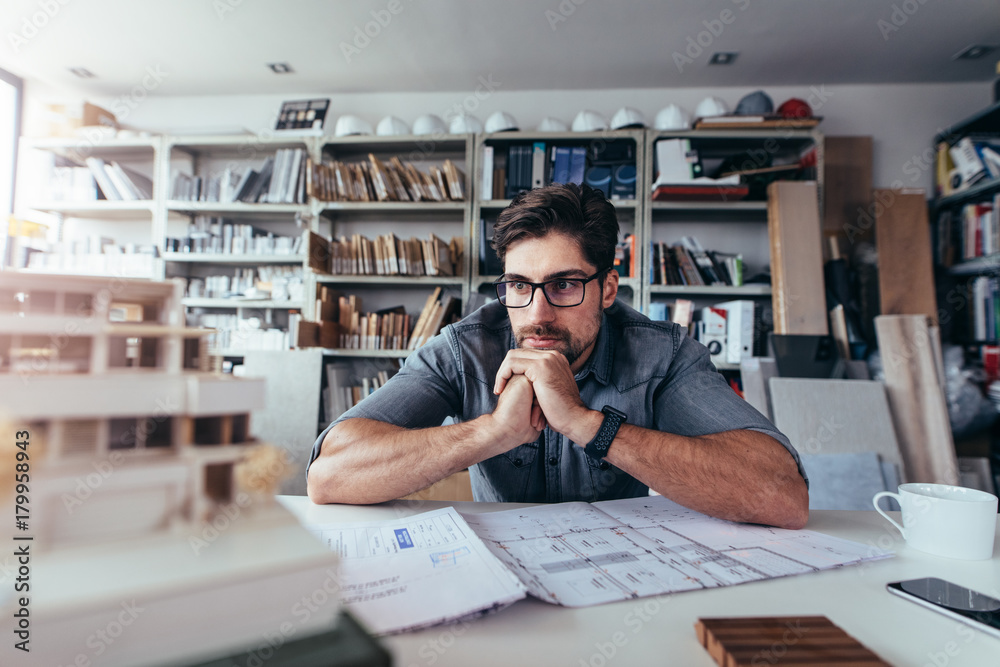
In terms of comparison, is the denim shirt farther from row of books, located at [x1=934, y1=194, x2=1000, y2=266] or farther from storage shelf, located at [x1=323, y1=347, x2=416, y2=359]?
row of books, located at [x1=934, y1=194, x2=1000, y2=266]

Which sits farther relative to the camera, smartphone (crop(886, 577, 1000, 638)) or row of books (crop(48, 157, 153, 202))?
row of books (crop(48, 157, 153, 202))

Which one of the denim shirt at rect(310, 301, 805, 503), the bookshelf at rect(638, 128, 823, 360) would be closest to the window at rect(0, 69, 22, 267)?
the denim shirt at rect(310, 301, 805, 503)

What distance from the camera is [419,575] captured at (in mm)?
541

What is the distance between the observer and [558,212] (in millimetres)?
1221

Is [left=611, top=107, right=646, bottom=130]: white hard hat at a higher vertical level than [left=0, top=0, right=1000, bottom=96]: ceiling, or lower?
lower

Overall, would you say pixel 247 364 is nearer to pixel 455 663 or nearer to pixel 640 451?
pixel 455 663

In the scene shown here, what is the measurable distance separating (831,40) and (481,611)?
129 inches

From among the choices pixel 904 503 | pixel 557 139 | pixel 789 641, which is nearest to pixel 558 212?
pixel 904 503

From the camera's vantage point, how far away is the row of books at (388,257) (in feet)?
9.71

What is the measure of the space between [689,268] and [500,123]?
1.34 meters

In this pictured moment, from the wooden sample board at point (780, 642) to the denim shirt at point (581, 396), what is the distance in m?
0.67

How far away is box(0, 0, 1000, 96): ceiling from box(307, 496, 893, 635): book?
7.99 ft

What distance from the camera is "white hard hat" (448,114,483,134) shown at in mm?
3051

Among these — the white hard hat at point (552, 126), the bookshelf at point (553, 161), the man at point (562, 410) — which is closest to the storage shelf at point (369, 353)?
the bookshelf at point (553, 161)
